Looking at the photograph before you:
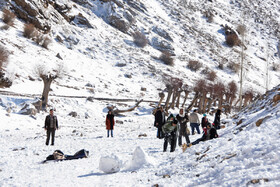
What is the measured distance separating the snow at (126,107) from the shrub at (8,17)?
5.32 ft

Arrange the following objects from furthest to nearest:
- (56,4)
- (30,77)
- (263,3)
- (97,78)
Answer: (263,3) < (56,4) < (97,78) < (30,77)

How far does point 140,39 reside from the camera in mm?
66938

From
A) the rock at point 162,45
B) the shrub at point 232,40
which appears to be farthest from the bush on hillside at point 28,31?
the shrub at point 232,40

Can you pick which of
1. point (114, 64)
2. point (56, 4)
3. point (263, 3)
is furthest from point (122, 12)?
point (263, 3)

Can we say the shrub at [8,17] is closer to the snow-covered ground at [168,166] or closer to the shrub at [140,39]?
the shrub at [140,39]

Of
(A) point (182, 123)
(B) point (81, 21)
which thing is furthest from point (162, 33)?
(A) point (182, 123)

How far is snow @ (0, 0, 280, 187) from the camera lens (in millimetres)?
5844

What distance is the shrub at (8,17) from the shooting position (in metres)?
43.8

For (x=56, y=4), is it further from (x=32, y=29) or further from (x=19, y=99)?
(x=19, y=99)

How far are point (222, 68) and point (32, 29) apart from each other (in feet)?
157

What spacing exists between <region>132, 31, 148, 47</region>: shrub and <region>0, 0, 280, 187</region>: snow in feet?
6.36

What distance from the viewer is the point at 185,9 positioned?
97312 millimetres

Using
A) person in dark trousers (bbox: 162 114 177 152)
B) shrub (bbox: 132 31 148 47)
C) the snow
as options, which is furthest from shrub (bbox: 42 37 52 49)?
person in dark trousers (bbox: 162 114 177 152)

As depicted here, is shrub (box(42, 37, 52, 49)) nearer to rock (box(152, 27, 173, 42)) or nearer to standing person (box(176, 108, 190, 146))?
rock (box(152, 27, 173, 42))
